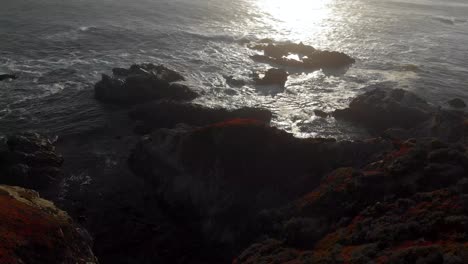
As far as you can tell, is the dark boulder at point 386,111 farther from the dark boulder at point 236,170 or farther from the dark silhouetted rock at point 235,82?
the dark silhouetted rock at point 235,82

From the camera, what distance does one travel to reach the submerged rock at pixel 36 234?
2297 cm

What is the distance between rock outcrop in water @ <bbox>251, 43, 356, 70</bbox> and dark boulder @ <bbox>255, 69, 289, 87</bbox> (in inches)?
387

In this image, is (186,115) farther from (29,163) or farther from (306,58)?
(306,58)

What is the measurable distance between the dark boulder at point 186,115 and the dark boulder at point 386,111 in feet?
37.8

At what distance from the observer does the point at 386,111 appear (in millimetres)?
48875

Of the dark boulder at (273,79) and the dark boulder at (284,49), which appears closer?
the dark boulder at (273,79)

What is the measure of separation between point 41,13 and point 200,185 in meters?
79.8

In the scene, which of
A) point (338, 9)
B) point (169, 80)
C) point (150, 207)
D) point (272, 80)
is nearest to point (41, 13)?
point (169, 80)

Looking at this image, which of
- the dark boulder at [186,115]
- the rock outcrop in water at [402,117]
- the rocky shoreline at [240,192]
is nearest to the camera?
the rocky shoreline at [240,192]

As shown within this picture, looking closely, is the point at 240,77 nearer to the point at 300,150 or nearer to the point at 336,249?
the point at 300,150

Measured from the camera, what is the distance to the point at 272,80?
62.6m

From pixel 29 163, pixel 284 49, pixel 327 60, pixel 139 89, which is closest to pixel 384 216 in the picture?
pixel 29 163

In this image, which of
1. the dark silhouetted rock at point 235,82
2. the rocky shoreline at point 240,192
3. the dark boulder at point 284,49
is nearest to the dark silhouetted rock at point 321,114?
the rocky shoreline at point 240,192

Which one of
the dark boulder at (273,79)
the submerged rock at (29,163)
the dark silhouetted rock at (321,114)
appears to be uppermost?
the dark boulder at (273,79)
